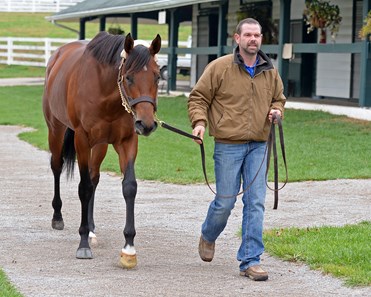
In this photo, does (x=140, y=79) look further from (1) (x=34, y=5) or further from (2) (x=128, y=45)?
(1) (x=34, y=5)

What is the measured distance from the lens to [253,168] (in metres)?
7.52

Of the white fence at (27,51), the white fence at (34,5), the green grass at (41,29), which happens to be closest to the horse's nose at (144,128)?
the white fence at (27,51)

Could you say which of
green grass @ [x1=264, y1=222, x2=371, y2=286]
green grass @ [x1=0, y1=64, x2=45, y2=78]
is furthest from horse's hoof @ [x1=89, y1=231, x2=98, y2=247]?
green grass @ [x1=0, y1=64, x2=45, y2=78]

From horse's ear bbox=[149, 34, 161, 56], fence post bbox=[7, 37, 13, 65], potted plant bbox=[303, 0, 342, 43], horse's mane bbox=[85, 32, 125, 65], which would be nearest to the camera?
horse's ear bbox=[149, 34, 161, 56]

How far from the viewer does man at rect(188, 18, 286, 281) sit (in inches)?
292

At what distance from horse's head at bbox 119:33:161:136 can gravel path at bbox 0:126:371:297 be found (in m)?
1.21

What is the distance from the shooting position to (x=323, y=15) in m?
22.3

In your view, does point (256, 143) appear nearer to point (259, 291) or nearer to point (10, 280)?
point (259, 291)

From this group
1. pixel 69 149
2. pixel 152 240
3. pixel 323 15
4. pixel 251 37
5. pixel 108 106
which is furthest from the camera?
pixel 323 15

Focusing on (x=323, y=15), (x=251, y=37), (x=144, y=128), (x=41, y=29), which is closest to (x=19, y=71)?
(x=41, y=29)

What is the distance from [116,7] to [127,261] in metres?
23.7

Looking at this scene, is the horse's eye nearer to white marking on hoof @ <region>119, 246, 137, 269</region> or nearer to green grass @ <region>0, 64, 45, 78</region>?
white marking on hoof @ <region>119, 246, 137, 269</region>

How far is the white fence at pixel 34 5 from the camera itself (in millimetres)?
69188

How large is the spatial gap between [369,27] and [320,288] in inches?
457
